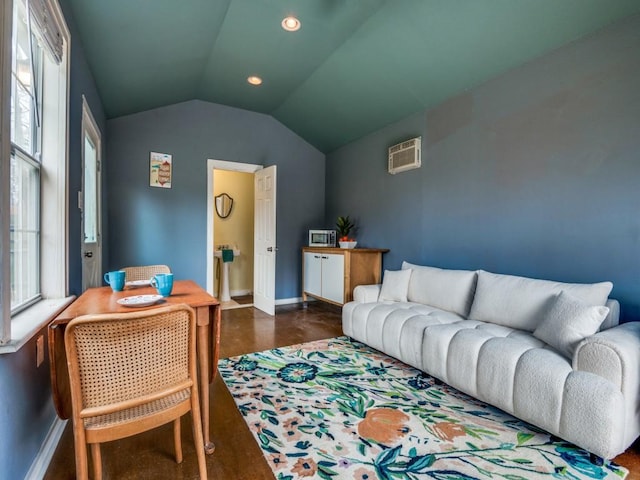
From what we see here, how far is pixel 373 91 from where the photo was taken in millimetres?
3592

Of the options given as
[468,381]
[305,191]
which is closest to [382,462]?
[468,381]

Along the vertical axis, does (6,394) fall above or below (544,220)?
below

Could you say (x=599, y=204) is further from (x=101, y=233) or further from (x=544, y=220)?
(x=101, y=233)

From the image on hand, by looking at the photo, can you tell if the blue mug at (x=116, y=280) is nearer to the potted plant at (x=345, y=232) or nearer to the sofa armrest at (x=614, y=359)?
the sofa armrest at (x=614, y=359)

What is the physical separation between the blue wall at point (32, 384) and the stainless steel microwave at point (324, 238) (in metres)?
3.07

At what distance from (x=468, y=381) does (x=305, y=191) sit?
387 centimetres

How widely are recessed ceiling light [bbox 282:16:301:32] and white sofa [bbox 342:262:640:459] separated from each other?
8.35 feet

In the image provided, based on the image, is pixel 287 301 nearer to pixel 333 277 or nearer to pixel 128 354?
pixel 333 277

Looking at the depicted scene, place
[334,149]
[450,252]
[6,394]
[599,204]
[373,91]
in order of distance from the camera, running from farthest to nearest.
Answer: [334,149] → [373,91] → [450,252] → [599,204] → [6,394]

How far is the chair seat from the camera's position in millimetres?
1147

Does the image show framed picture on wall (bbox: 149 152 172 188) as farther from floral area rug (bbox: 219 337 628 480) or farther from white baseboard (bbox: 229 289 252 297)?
floral area rug (bbox: 219 337 628 480)

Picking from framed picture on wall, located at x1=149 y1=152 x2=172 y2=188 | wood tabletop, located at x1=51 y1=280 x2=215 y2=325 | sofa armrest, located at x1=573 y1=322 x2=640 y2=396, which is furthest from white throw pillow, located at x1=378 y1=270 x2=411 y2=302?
framed picture on wall, located at x1=149 y1=152 x2=172 y2=188

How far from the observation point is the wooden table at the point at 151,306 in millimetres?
1238

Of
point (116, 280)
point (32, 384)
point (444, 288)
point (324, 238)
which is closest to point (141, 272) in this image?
point (116, 280)
